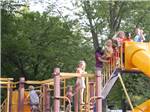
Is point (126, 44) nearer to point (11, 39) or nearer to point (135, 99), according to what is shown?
point (11, 39)

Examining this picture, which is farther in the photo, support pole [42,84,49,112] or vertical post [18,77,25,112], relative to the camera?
support pole [42,84,49,112]

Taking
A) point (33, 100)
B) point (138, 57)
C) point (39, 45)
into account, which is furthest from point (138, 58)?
point (39, 45)

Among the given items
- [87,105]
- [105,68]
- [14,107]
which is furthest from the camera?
[14,107]

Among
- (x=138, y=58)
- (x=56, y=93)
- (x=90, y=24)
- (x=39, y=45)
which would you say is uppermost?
(x=90, y=24)

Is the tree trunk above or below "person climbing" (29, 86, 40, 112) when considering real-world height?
above

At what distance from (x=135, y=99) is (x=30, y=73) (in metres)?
6.59

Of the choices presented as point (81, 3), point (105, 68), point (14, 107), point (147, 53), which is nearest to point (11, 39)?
point (81, 3)

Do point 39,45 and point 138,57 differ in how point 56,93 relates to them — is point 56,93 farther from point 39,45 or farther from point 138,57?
point 39,45

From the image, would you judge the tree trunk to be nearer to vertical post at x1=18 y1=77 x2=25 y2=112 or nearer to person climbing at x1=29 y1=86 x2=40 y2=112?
person climbing at x1=29 y1=86 x2=40 y2=112

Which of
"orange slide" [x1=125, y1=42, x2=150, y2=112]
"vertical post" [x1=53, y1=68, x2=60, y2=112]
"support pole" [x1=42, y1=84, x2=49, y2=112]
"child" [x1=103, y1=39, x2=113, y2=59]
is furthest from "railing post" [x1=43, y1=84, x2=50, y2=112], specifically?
"orange slide" [x1=125, y1=42, x2=150, y2=112]

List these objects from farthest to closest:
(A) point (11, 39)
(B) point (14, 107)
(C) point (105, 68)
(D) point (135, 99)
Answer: (D) point (135, 99)
(A) point (11, 39)
(B) point (14, 107)
(C) point (105, 68)

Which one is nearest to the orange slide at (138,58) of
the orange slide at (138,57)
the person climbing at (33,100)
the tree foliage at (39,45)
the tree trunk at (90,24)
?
the orange slide at (138,57)

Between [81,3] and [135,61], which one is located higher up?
[81,3]

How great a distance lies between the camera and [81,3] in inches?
1045
